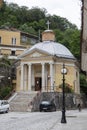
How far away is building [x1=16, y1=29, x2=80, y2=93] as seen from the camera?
64438mm

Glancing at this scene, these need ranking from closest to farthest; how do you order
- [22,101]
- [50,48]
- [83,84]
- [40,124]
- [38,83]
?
[40,124] → [22,101] → [50,48] → [38,83] → [83,84]

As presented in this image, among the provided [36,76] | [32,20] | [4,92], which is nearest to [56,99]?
[4,92]

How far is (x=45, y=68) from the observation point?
65.9 meters

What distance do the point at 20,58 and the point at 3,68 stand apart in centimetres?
653

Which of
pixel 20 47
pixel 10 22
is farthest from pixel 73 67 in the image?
pixel 10 22

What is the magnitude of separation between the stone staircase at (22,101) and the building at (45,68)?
4.52 meters

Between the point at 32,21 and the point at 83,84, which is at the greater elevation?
the point at 32,21

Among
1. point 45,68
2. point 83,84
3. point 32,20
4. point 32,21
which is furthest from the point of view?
point 32,20

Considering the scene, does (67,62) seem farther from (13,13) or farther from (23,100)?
(13,13)

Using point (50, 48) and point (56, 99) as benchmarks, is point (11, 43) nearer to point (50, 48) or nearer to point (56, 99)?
point (50, 48)

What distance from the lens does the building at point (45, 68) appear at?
6444 cm

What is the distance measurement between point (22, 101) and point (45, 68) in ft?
36.2

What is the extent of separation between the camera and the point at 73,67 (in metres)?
68.1

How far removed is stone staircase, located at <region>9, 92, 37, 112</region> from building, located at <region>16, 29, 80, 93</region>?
14.8 feet
